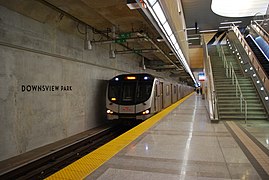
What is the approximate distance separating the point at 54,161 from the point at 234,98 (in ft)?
23.0

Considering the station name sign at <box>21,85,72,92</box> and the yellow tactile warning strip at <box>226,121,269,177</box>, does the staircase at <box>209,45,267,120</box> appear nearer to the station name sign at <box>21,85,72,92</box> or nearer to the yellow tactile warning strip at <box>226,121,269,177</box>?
the yellow tactile warning strip at <box>226,121,269,177</box>

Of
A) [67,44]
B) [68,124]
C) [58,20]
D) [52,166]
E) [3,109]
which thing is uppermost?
[58,20]

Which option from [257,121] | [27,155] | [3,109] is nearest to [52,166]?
[27,155]

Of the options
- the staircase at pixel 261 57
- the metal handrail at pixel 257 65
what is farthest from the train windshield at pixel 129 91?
the staircase at pixel 261 57

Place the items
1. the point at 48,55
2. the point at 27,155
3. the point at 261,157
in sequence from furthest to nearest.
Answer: the point at 48,55, the point at 27,155, the point at 261,157

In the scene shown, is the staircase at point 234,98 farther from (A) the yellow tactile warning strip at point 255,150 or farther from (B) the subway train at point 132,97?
(B) the subway train at point 132,97

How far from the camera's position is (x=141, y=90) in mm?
8867

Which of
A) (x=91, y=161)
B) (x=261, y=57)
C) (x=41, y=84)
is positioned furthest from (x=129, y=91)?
(x=261, y=57)

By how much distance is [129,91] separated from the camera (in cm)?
897

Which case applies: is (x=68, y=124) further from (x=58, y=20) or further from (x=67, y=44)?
(x=58, y=20)

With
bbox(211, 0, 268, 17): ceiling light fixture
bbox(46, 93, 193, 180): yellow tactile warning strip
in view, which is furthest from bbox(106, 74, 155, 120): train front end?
bbox(211, 0, 268, 17): ceiling light fixture

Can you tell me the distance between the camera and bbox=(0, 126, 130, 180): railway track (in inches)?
184

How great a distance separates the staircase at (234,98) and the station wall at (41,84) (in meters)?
5.26

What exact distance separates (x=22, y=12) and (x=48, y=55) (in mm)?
1394
